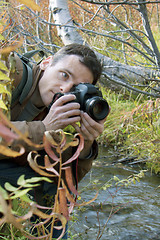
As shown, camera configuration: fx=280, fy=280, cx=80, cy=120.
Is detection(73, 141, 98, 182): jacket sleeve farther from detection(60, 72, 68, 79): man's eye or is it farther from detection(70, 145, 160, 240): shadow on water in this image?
detection(60, 72, 68, 79): man's eye

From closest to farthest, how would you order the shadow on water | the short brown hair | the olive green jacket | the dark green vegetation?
the olive green jacket < the short brown hair < the shadow on water < the dark green vegetation

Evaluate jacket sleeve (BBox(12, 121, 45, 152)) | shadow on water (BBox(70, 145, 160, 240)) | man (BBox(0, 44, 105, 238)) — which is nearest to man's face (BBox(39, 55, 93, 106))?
man (BBox(0, 44, 105, 238))

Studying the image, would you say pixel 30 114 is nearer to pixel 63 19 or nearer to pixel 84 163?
pixel 84 163

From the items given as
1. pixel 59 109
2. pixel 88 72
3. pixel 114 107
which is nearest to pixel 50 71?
pixel 88 72

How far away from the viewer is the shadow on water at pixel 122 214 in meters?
1.71

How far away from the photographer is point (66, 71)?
146cm

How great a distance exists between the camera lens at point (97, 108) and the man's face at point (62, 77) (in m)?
0.22

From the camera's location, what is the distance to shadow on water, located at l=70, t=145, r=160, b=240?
1.71m

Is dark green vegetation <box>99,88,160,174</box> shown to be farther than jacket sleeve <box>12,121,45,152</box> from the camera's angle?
Yes

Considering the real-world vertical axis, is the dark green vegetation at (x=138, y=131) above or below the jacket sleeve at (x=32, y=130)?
below

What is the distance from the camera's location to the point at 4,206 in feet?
0.90

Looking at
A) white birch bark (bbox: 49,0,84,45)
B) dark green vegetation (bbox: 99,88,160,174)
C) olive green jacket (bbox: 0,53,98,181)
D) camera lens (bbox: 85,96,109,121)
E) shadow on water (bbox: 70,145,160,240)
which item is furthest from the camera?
white birch bark (bbox: 49,0,84,45)

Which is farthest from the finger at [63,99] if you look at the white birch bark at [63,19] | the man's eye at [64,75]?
the white birch bark at [63,19]

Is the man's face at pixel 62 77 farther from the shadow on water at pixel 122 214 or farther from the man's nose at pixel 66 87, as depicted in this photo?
the shadow on water at pixel 122 214
